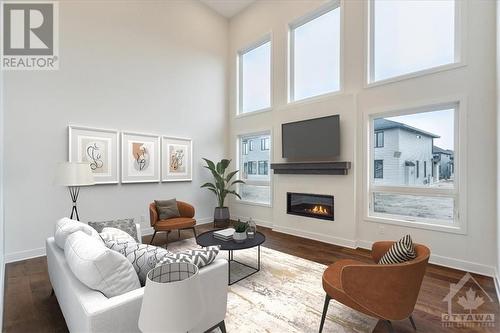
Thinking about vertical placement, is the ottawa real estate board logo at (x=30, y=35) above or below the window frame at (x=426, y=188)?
above

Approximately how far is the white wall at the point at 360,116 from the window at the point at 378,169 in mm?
208

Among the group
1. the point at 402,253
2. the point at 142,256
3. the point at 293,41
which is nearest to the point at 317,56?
the point at 293,41

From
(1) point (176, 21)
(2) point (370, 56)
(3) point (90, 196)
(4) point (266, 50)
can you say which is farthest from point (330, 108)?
(3) point (90, 196)

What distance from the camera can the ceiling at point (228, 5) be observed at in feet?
19.9

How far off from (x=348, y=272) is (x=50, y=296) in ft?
10.2

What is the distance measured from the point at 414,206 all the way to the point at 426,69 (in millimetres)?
2056

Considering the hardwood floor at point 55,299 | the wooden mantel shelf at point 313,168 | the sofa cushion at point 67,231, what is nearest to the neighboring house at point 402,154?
the wooden mantel shelf at point 313,168

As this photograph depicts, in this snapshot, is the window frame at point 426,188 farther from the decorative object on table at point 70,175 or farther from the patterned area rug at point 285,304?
the decorative object on table at point 70,175

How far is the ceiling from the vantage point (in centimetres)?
607

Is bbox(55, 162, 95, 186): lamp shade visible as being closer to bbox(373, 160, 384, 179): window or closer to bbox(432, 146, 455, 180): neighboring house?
bbox(373, 160, 384, 179): window

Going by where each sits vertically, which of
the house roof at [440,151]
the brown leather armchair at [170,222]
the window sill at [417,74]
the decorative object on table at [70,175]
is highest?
the window sill at [417,74]

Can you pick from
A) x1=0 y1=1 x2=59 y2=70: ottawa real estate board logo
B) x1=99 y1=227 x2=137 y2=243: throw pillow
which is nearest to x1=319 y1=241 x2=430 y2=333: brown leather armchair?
x1=99 y1=227 x2=137 y2=243: throw pillow

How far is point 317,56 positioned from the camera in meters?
5.02

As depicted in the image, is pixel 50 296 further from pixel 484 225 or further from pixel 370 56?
pixel 370 56
